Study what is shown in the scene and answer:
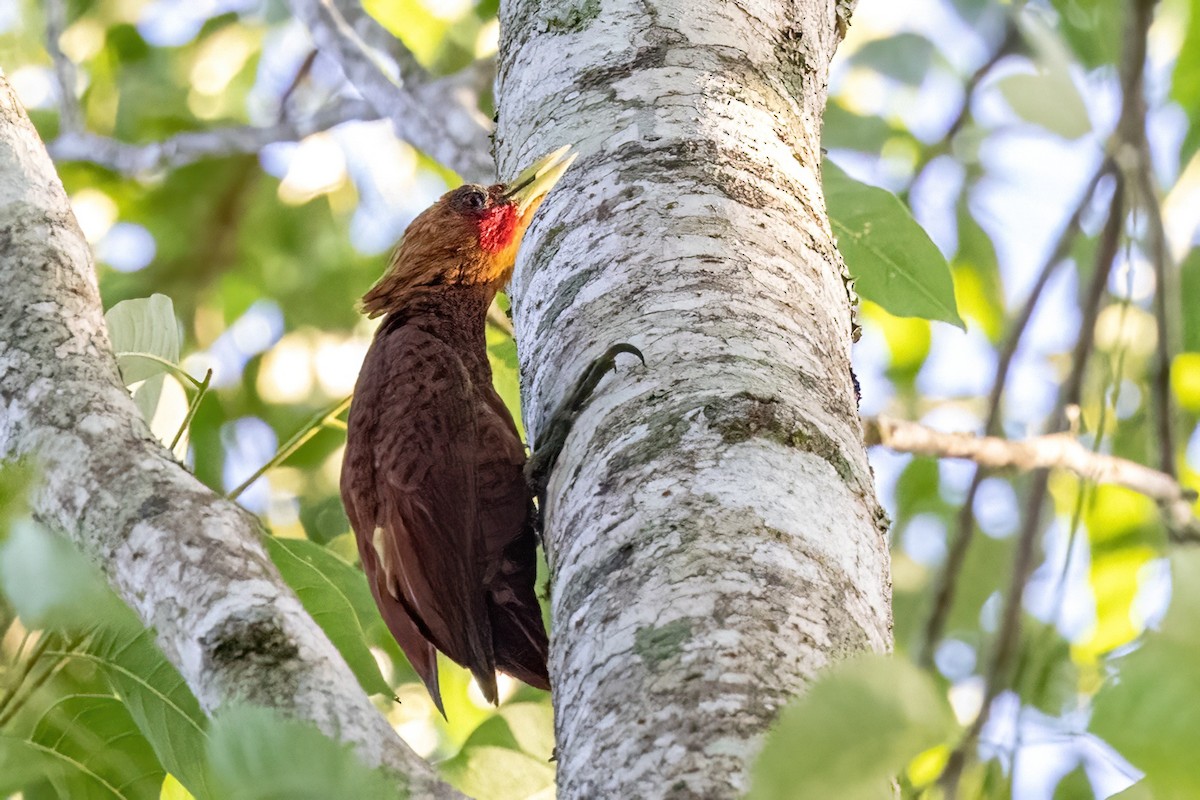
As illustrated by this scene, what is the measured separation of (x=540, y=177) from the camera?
182 centimetres

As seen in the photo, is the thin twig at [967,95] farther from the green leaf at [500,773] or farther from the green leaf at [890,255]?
the green leaf at [500,773]

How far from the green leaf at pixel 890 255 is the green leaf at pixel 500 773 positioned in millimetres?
961

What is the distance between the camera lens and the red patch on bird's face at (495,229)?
258 centimetres

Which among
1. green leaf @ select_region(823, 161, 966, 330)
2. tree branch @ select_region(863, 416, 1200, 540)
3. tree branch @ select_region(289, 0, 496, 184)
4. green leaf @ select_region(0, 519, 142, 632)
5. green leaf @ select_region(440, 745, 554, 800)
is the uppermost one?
tree branch @ select_region(289, 0, 496, 184)

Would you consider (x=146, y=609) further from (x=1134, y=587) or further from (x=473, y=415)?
(x=1134, y=587)

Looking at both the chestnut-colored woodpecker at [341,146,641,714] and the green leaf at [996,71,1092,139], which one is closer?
the green leaf at [996,71,1092,139]

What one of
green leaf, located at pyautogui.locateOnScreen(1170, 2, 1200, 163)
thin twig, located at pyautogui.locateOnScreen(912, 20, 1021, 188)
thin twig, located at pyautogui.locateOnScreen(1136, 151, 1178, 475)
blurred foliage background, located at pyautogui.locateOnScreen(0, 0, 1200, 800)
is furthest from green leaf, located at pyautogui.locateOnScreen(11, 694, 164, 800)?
thin twig, located at pyautogui.locateOnScreen(912, 20, 1021, 188)

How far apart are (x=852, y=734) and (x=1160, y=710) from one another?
0.13 metres

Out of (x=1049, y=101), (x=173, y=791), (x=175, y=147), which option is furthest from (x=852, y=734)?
(x=175, y=147)

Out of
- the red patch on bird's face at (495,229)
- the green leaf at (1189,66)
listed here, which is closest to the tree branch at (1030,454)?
the green leaf at (1189,66)

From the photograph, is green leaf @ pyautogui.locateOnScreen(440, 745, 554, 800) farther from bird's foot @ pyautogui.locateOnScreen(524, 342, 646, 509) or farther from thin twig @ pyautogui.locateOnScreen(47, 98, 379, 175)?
thin twig @ pyautogui.locateOnScreen(47, 98, 379, 175)

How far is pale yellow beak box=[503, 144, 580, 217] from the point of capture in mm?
1646

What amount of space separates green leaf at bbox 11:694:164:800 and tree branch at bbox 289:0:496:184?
4.69 feet

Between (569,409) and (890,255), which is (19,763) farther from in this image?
(890,255)
